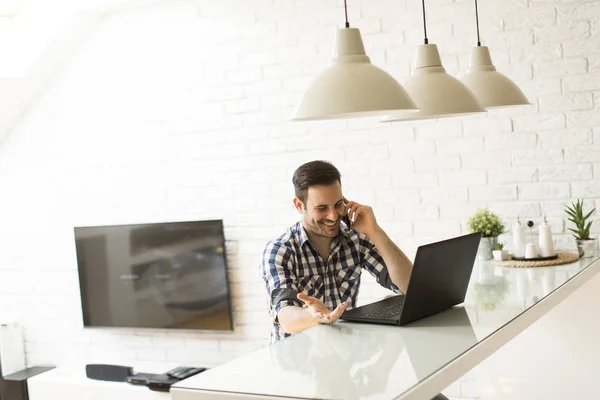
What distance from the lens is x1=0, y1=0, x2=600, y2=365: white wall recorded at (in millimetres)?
3652

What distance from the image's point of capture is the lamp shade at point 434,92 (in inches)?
89.2

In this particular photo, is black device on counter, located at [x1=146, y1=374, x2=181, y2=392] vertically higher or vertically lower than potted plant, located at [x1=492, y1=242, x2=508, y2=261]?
lower

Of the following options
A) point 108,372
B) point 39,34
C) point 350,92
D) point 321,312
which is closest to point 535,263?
point 321,312

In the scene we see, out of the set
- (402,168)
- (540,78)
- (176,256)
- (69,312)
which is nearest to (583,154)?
(540,78)

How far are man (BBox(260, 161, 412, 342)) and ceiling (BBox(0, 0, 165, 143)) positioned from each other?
224cm

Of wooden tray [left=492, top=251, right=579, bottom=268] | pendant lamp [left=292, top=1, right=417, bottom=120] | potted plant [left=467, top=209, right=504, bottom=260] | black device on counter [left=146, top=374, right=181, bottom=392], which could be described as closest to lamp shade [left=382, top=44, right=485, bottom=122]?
pendant lamp [left=292, top=1, right=417, bottom=120]

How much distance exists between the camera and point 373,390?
1.47 m

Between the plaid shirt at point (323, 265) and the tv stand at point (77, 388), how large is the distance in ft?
6.09

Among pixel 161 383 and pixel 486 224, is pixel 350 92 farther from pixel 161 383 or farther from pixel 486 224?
pixel 161 383

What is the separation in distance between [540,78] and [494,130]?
0.31m

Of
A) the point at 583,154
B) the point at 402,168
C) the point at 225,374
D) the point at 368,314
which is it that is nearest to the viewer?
the point at 225,374

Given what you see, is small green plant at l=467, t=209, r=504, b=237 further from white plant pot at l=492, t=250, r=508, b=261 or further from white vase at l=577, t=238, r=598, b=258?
white vase at l=577, t=238, r=598, b=258

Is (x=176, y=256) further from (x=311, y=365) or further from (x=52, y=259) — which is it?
(x=311, y=365)

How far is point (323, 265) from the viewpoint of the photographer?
292 cm
